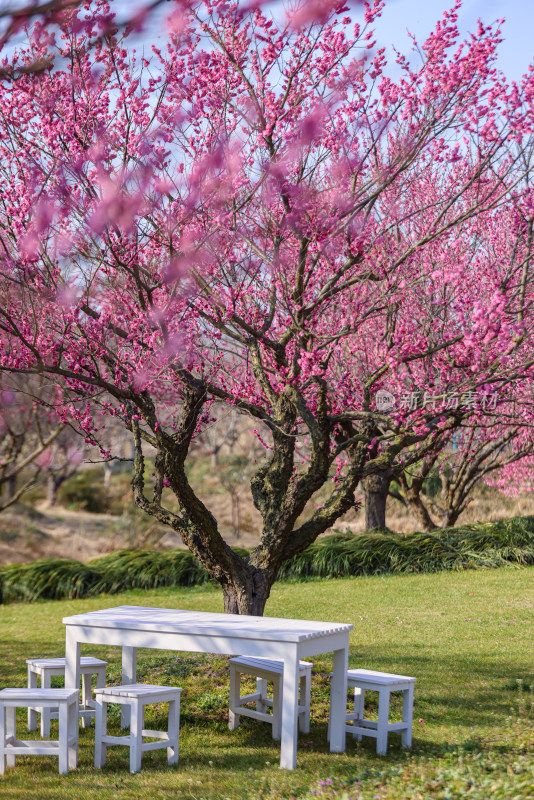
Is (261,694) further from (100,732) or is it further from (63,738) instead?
(63,738)

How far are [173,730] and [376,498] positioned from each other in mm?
10235

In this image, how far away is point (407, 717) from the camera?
17.4 ft

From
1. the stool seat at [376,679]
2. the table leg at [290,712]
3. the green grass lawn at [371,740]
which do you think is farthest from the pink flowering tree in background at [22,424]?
the table leg at [290,712]

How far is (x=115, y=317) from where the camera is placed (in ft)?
22.7

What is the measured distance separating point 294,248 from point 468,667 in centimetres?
425

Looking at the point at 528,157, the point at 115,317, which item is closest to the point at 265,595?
the point at 115,317

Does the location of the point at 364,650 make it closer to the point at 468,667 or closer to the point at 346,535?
the point at 468,667

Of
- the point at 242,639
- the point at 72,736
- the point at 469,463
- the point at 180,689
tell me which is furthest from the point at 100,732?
the point at 469,463

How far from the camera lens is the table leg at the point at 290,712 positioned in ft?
15.3

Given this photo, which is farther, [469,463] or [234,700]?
[469,463]

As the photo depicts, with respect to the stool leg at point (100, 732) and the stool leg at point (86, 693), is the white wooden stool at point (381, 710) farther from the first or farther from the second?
the stool leg at point (86, 693)

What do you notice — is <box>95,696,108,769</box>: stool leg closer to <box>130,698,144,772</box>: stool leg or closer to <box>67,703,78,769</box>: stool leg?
<box>67,703,78,769</box>: stool leg

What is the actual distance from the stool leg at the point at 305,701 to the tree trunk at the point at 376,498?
27.6 ft

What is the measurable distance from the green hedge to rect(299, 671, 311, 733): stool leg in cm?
775
